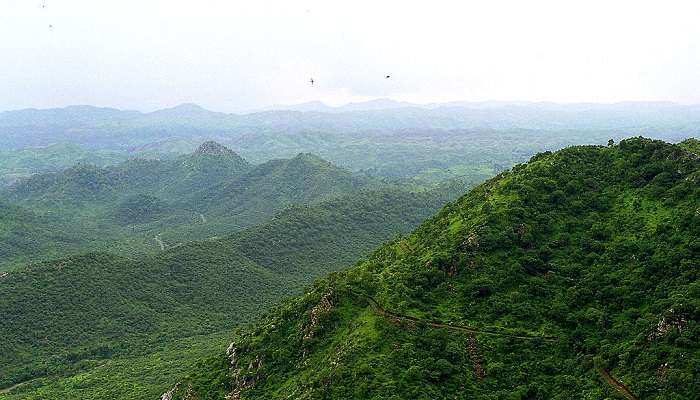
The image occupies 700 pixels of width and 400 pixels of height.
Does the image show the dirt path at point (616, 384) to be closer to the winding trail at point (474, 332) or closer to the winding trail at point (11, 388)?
the winding trail at point (474, 332)

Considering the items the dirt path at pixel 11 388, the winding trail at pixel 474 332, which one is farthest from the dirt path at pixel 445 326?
the dirt path at pixel 11 388

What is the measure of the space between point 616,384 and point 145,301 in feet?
333

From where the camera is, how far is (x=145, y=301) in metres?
115

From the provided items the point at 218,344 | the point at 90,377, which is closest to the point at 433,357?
the point at 218,344

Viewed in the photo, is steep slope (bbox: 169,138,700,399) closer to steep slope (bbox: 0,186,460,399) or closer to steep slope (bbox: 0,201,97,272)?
steep slope (bbox: 0,186,460,399)

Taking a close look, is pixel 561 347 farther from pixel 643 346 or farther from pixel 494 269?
pixel 494 269

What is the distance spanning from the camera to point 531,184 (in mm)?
56875

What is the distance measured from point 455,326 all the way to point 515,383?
7.24 metres

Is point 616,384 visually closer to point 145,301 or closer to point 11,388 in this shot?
point 11,388

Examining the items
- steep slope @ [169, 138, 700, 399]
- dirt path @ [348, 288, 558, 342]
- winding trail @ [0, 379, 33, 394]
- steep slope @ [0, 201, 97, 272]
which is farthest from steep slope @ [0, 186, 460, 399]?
steep slope @ [0, 201, 97, 272]

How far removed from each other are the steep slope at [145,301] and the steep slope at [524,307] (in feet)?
107

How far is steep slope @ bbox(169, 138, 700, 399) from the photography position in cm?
3741

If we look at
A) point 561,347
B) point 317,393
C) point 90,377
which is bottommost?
point 90,377

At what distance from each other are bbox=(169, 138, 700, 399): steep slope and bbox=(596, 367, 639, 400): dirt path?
0.13 meters
